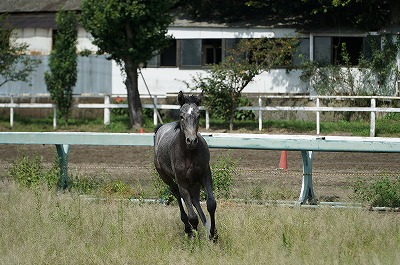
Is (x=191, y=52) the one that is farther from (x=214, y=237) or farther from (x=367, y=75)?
(x=214, y=237)

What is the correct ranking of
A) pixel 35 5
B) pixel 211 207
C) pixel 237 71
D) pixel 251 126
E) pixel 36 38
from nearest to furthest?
pixel 211 207
pixel 251 126
pixel 237 71
pixel 36 38
pixel 35 5

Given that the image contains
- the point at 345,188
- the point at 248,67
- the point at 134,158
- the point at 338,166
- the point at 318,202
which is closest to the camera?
the point at 318,202

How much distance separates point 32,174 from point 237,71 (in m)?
16.4

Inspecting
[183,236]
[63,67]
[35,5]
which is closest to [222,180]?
[183,236]

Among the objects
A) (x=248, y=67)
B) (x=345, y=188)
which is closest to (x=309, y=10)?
(x=248, y=67)

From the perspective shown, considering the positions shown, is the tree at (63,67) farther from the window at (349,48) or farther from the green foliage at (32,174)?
the green foliage at (32,174)

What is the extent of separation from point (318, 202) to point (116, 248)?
449 cm

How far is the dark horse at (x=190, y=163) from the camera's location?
10.3 meters

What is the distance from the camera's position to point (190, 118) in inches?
404

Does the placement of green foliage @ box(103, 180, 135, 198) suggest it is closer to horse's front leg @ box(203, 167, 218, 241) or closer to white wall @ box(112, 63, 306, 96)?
horse's front leg @ box(203, 167, 218, 241)

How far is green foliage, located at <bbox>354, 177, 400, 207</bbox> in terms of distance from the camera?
42.4 ft

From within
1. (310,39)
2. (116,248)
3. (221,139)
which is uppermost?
(310,39)

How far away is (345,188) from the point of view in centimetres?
1501

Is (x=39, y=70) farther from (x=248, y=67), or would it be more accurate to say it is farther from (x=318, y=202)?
(x=318, y=202)
